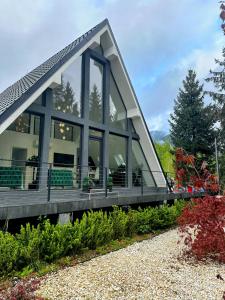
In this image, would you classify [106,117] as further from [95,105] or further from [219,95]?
[219,95]

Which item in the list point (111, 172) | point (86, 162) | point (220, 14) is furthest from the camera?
point (111, 172)

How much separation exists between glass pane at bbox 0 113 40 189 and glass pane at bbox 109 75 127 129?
454cm

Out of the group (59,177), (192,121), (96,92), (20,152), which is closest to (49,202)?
(59,177)

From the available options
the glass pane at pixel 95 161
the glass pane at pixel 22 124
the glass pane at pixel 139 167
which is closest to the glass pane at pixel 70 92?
the glass pane at pixel 22 124

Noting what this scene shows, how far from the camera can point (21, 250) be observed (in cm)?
564

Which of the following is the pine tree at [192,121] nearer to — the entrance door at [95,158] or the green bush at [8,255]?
the entrance door at [95,158]

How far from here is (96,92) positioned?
44.1ft

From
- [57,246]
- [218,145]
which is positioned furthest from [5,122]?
[218,145]

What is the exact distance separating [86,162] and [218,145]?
16063 millimetres

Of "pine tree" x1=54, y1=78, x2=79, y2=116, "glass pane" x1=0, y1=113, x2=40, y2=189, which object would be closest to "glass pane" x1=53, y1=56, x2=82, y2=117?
"pine tree" x1=54, y1=78, x2=79, y2=116

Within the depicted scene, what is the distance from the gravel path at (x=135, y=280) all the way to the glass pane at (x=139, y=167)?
25.0 ft

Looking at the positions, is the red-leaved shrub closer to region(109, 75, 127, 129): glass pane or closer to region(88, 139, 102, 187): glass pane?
region(88, 139, 102, 187): glass pane

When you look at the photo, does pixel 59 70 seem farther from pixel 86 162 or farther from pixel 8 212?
pixel 8 212

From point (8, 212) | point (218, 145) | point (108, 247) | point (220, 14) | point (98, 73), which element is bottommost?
point (108, 247)
